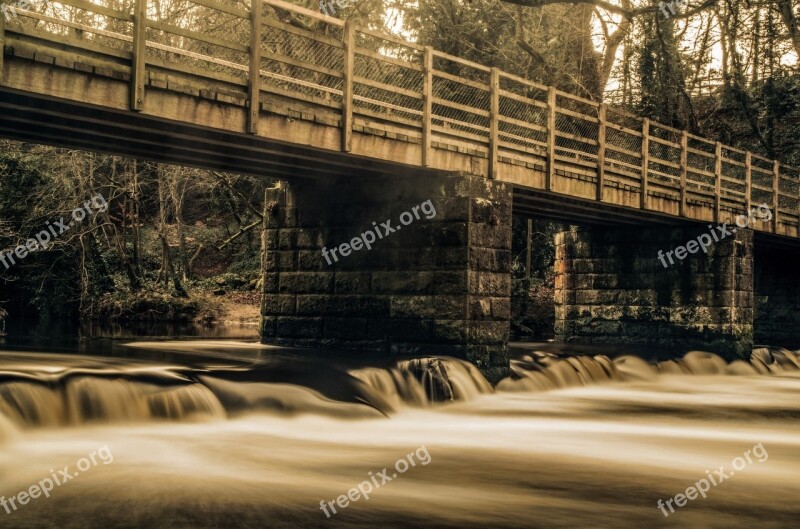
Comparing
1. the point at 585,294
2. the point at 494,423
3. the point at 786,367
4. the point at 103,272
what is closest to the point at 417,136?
the point at 494,423

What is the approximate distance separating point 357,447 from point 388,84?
6.88 metres

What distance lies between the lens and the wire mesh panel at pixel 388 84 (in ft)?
45.0

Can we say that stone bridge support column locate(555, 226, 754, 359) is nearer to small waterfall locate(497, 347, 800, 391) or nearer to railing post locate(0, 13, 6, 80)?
small waterfall locate(497, 347, 800, 391)

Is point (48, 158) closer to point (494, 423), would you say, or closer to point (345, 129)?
point (345, 129)

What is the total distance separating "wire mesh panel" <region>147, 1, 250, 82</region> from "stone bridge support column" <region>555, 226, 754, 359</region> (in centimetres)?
976

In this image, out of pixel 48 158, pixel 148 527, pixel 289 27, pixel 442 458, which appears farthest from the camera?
pixel 48 158

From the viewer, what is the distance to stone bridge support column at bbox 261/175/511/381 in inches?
597

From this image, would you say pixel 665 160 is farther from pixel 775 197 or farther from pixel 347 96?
pixel 347 96

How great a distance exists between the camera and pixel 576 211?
21125 millimetres

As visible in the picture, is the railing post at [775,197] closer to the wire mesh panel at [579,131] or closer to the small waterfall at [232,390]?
the wire mesh panel at [579,131]

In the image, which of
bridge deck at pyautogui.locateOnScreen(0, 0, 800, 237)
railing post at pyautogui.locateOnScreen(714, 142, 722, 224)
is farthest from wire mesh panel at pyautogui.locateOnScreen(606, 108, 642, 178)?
railing post at pyautogui.locateOnScreen(714, 142, 722, 224)

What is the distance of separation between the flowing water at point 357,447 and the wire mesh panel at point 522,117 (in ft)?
13.6

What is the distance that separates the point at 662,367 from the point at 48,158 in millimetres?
19591

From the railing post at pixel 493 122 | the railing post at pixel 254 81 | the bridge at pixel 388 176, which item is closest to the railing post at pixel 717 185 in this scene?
the bridge at pixel 388 176
